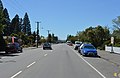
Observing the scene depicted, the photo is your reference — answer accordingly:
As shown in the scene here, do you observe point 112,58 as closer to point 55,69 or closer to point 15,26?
point 55,69

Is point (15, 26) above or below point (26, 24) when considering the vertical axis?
below

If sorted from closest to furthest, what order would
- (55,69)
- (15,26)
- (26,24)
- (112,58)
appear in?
(55,69) < (112,58) < (15,26) < (26,24)

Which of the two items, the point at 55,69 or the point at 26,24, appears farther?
the point at 26,24

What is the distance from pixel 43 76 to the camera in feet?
47.1

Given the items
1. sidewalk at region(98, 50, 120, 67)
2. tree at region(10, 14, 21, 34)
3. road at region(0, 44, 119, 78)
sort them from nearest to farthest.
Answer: road at region(0, 44, 119, 78), sidewalk at region(98, 50, 120, 67), tree at region(10, 14, 21, 34)

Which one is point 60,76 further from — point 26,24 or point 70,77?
point 26,24

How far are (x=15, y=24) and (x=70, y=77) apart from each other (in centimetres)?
11490

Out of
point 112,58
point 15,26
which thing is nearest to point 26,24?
point 15,26

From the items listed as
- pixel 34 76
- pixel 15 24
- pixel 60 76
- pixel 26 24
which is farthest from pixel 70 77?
pixel 26 24

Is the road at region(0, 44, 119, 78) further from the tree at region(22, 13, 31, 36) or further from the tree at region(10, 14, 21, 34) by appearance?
the tree at region(22, 13, 31, 36)

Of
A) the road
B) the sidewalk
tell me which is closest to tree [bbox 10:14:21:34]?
the sidewalk

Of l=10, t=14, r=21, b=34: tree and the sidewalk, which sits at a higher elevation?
l=10, t=14, r=21, b=34: tree

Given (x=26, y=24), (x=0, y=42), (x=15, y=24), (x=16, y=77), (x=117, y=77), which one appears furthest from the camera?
(x=26, y=24)

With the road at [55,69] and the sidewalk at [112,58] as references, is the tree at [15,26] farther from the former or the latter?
the road at [55,69]
